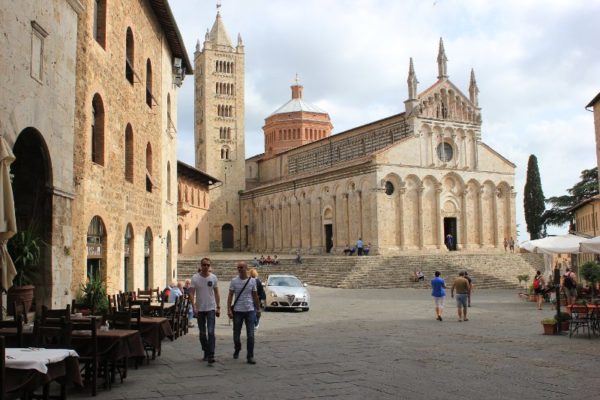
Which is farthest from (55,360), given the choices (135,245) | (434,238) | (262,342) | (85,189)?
(434,238)

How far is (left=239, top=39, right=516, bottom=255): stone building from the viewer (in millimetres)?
46031

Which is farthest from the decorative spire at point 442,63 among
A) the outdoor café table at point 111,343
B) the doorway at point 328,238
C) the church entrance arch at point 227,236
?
the outdoor café table at point 111,343

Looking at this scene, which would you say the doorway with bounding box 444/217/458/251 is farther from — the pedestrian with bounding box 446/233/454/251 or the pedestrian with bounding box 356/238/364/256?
the pedestrian with bounding box 356/238/364/256

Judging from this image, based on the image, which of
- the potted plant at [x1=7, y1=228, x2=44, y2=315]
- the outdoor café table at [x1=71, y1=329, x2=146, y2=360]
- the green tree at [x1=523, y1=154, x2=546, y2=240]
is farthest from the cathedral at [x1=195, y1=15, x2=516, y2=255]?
the outdoor café table at [x1=71, y1=329, x2=146, y2=360]

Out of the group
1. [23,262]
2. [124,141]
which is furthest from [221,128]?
[23,262]

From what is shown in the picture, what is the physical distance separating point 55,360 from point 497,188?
1920 inches

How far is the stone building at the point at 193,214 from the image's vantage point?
48500mm

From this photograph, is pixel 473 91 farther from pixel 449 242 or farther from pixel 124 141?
pixel 124 141

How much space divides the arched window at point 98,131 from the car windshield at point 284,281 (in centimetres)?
943

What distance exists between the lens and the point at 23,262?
1111cm

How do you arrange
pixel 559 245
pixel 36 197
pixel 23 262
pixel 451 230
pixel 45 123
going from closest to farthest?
pixel 23 262 < pixel 45 123 < pixel 36 197 < pixel 559 245 < pixel 451 230

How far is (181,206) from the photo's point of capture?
137 ft

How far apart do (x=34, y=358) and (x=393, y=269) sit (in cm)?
3340

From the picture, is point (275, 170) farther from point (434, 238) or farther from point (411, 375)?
point (411, 375)
